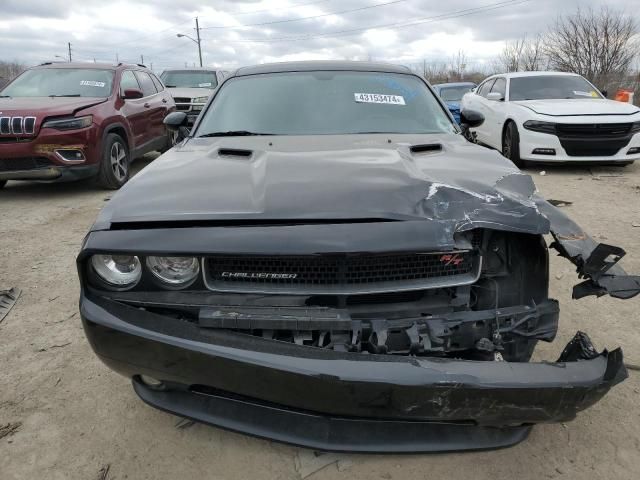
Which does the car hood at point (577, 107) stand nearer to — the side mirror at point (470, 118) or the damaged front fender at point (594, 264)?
the side mirror at point (470, 118)

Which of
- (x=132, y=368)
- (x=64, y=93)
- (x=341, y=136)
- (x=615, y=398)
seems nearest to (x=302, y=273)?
(x=132, y=368)

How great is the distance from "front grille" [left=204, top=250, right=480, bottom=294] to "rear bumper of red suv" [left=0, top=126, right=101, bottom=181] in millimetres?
5101

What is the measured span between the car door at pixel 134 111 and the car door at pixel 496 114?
5524mm

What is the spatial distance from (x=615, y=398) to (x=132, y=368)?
6.90 ft

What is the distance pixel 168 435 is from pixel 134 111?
241 inches

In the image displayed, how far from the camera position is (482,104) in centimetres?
891

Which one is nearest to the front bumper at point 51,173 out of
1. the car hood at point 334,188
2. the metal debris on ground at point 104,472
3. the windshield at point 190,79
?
A: the car hood at point 334,188

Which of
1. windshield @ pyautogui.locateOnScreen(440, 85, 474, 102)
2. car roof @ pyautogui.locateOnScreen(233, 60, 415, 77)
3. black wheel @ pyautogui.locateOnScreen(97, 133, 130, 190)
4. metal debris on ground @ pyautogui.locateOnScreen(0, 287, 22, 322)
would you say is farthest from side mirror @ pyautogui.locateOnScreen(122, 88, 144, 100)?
windshield @ pyautogui.locateOnScreen(440, 85, 474, 102)

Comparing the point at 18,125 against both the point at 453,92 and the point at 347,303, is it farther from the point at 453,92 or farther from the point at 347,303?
the point at 453,92

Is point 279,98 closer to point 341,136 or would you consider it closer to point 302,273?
point 341,136

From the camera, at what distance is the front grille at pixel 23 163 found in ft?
19.4

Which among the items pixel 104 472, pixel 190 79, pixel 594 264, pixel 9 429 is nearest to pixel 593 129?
pixel 594 264

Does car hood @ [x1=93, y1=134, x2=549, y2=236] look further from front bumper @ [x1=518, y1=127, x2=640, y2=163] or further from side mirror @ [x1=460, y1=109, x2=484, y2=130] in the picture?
front bumper @ [x1=518, y1=127, x2=640, y2=163]

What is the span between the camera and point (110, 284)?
178cm
